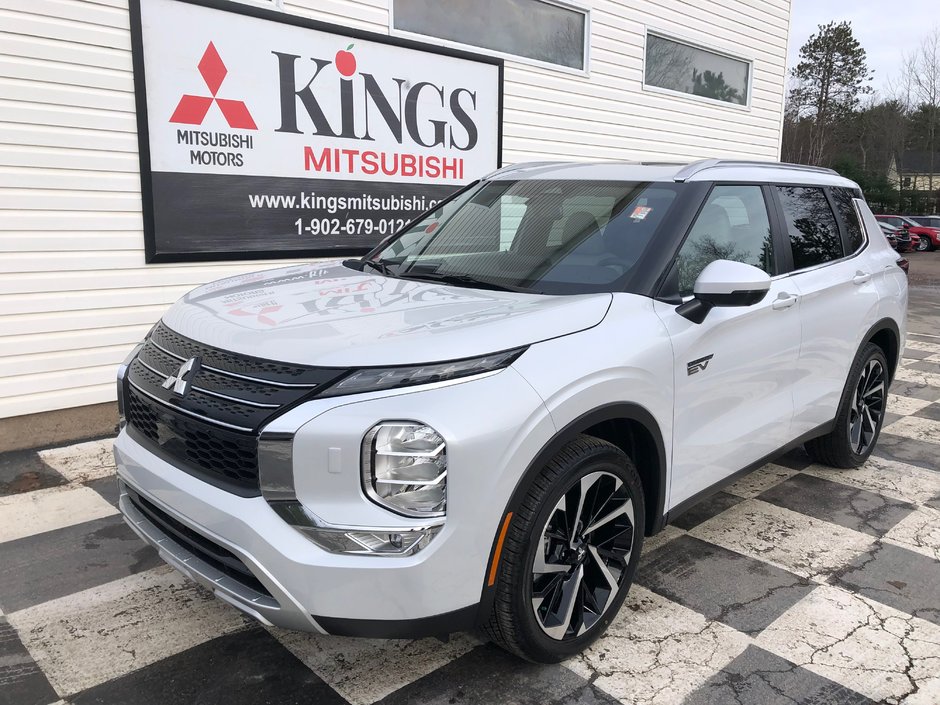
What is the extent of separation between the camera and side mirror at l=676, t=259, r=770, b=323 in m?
2.86

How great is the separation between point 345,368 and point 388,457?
30cm

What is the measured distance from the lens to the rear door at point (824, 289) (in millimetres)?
3828

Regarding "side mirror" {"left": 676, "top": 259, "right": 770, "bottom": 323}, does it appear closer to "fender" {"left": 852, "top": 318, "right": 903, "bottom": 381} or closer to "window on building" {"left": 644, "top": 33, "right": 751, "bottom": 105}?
"fender" {"left": 852, "top": 318, "right": 903, "bottom": 381}

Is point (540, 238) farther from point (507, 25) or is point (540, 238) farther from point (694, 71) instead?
point (694, 71)

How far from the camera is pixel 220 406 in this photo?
235 cm

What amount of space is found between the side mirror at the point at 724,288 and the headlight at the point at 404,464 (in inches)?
50.7

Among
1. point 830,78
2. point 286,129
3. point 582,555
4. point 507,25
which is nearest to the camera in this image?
point 582,555

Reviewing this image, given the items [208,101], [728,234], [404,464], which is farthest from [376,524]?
[208,101]

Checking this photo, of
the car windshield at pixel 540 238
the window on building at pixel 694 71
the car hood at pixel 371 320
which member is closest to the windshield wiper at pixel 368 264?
the car windshield at pixel 540 238

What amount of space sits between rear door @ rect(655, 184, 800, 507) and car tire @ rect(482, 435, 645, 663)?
14.6 inches

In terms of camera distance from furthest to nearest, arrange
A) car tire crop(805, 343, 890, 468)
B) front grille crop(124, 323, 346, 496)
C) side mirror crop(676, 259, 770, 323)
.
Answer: car tire crop(805, 343, 890, 468) < side mirror crop(676, 259, 770, 323) < front grille crop(124, 323, 346, 496)

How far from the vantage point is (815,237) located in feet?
13.4

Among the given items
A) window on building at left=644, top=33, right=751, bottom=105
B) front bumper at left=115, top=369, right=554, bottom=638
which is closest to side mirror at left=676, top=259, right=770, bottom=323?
front bumper at left=115, top=369, right=554, bottom=638

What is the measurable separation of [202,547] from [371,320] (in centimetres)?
90
